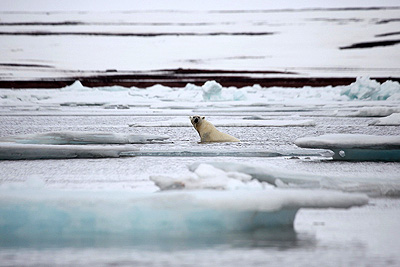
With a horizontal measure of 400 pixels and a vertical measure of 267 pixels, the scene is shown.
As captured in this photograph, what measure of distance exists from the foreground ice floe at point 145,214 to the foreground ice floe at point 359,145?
1485 millimetres

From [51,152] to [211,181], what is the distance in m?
1.72

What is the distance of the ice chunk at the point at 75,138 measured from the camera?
11.7 ft

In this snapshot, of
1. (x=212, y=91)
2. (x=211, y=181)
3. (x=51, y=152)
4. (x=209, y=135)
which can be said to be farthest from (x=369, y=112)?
(x=211, y=181)

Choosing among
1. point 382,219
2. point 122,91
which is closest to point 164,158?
point 382,219

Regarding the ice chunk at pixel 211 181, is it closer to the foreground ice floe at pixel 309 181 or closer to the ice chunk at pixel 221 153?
the foreground ice floe at pixel 309 181

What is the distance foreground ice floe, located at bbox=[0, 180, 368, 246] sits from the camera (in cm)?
130

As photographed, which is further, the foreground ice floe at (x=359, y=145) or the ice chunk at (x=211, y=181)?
the foreground ice floe at (x=359, y=145)

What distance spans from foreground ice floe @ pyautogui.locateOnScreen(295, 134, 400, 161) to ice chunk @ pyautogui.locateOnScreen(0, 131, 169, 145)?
1.49 m

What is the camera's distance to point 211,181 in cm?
158

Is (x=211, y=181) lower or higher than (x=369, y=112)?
higher

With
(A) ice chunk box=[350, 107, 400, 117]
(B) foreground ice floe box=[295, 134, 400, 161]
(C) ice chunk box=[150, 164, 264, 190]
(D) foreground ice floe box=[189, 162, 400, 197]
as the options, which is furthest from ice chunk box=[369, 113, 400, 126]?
(C) ice chunk box=[150, 164, 264, 190]

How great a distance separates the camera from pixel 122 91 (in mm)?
21031

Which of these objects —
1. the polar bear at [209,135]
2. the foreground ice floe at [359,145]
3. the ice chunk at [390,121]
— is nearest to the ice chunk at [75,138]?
the polar bear at [209,135]

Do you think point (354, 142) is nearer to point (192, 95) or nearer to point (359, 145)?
point (359, 145)
